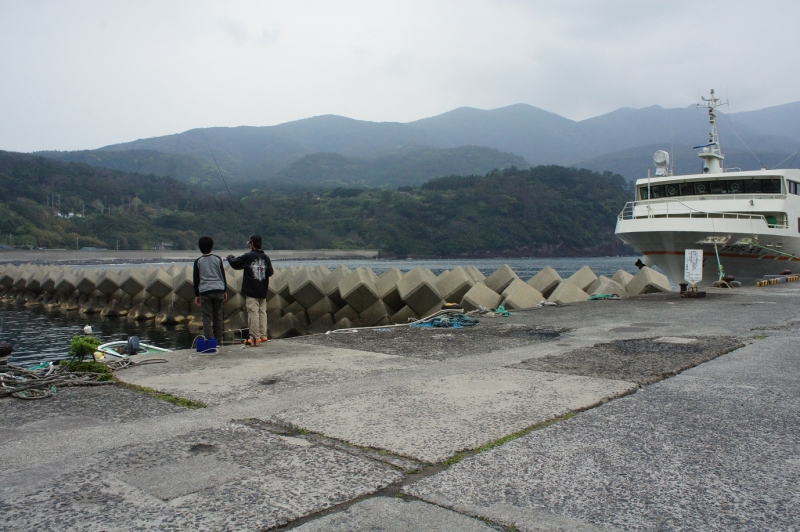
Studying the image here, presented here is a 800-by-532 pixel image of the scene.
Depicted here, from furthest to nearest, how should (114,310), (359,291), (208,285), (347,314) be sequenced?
(114,310), (347,314), (359,291), (208,285)

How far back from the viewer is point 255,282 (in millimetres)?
7418

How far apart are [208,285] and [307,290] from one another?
26.6 feet

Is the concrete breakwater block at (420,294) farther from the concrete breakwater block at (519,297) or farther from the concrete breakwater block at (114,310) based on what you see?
the concrete breakwater block at (114,310)

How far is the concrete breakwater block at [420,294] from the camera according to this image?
12.6m

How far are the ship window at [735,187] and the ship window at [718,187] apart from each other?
0.53ft

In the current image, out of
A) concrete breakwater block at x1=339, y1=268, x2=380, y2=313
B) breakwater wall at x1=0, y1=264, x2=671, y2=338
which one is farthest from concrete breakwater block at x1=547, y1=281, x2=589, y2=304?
concrete breakwater block at x1=339, y1=268, x2=380, y2=313

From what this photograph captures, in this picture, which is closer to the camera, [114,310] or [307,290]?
[307,290]

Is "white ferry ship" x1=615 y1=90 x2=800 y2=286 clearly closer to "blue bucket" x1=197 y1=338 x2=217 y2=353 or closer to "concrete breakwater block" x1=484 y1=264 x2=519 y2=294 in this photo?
"concrete breakwater block" x1=484 y1=264 x2=519 y2=294

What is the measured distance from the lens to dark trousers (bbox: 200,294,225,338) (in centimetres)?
720

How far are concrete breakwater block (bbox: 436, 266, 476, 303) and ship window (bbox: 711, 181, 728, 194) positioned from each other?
11603mm

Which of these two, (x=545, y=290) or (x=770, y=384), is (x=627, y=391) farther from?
(x=545, y=290)

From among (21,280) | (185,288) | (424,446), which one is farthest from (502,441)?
(21,280)

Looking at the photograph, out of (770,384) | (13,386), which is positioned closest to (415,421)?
(770,384)

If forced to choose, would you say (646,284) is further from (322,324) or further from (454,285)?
(322,324)
